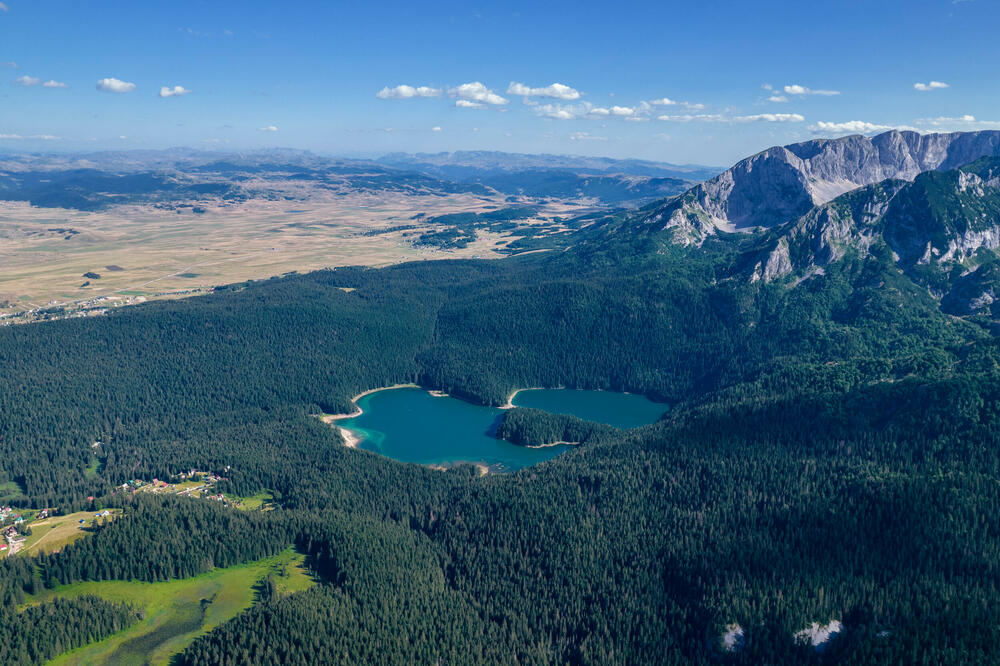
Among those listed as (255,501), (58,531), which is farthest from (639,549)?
(58,531)

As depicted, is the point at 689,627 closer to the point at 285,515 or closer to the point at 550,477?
the point at 550,477

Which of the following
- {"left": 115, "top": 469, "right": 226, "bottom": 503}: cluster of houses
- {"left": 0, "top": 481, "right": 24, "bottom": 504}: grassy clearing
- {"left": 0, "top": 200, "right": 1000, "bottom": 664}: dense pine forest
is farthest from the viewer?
{"left": 0, "top": 481, "right": 24, "bottom": 504}: grassy clearing

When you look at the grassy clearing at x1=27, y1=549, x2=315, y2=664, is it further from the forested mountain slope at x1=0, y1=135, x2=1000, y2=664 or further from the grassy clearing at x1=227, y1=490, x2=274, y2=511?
the grassy clearing at x1=227, y1=490, x2=274, y2=511

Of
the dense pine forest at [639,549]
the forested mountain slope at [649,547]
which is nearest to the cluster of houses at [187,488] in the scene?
the forested mountain slope at [649,547]

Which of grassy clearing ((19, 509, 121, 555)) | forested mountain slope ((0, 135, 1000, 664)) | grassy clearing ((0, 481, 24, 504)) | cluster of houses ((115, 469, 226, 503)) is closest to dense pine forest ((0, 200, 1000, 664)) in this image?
forested mountain slope ((0, 135, 1000, 664))

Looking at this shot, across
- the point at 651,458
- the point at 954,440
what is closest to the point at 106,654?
the point at 651,458

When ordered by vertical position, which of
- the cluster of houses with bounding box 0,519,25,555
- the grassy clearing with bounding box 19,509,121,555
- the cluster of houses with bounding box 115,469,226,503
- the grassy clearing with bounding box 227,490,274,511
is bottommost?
the grassy clearing with bounding box 227,490,274,511
